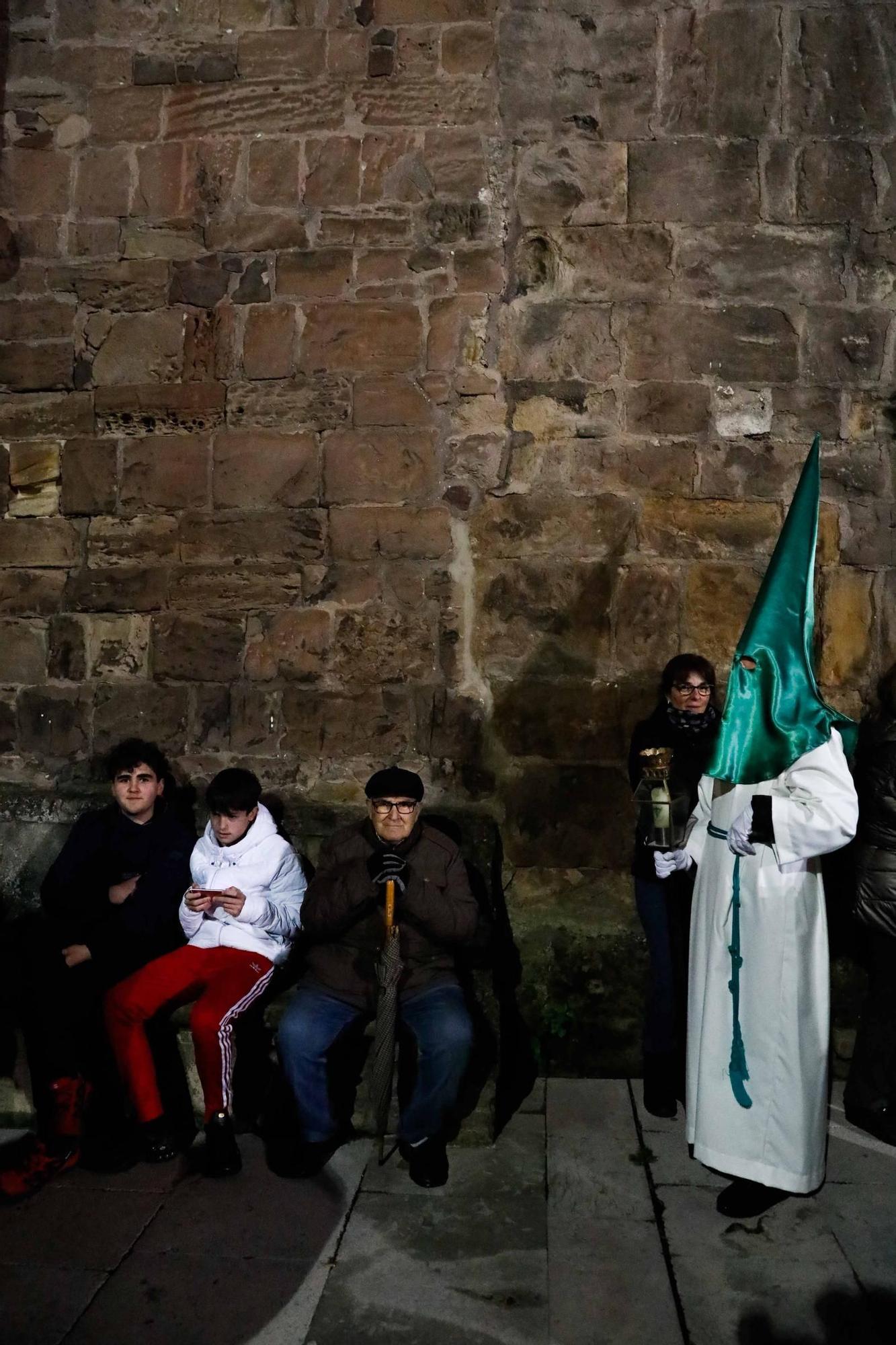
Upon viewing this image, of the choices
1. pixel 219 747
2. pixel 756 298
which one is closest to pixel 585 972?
pixel 219 747

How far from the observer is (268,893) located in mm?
3844

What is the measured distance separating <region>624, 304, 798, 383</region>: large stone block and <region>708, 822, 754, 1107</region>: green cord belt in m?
2.15

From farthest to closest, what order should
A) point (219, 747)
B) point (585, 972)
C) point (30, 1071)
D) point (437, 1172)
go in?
point (219, 747) < point (585, 972) < point (30, 1071) < point (437, 1172)

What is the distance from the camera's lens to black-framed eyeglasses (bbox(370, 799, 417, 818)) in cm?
364

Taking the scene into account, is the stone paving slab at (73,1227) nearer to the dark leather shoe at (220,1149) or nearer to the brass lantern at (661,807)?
the dark leather shoe at (220,1149)

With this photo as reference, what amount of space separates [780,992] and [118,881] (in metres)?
2.41

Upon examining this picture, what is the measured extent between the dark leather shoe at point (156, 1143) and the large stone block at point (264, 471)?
250cm

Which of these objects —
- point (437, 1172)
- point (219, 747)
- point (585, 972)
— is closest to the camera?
point (437, 1172)

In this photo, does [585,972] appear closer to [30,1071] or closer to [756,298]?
[30,1071]

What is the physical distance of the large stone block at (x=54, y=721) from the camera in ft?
15.8

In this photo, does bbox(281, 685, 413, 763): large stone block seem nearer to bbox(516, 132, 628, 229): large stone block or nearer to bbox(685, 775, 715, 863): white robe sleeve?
bbox(685, 775, 715, 863): white robe sleeve

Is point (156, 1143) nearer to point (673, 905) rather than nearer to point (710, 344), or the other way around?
point (673, 905)

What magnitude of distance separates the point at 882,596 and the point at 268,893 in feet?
8.99

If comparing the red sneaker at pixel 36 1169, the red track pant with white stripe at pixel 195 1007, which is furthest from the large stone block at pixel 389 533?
the red sneaker at pixel 36 1169
